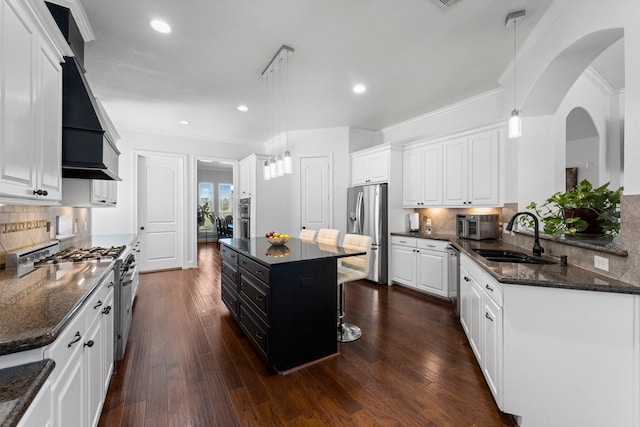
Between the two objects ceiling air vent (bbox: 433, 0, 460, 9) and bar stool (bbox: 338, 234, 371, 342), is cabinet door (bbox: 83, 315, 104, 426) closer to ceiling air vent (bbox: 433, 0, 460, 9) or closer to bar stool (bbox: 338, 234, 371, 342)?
bar stool (bbox: 338, 234, 371, 342)

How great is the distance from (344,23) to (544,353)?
2.79 metres

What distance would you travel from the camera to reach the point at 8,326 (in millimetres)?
934

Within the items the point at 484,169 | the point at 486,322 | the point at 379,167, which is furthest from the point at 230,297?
the point at 484,169

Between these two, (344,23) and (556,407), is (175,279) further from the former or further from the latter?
(556,407)

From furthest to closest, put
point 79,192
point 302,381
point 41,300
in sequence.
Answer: point 79,192 → point 302,381 → point 41,300

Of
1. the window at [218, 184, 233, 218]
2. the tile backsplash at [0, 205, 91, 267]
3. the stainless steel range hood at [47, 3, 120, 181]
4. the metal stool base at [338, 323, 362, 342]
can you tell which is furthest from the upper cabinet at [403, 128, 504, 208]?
the window at [218, 184, 233, 218]

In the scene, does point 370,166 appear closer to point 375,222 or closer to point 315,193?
point 375,222

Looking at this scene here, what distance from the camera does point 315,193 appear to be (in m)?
5.44

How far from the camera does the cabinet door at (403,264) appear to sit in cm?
416

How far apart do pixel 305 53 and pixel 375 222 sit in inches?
107

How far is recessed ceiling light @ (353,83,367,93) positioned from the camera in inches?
140

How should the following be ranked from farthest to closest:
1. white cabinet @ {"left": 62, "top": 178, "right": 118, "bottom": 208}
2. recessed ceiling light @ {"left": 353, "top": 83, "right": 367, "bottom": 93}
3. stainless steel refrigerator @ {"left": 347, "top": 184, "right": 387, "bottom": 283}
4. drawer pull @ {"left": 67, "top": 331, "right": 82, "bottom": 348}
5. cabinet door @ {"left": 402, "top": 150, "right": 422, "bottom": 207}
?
1. stainless steel refrigerator @ {"left": 347, "top": 184, "right": 387, "bottom": 283}
2. cabinet door @ {"left": 402, "top": 150, "right": 422, "bottom": 207}
3. recessed ceiling light @ {"left": 353, "top": 83, "right": 367, "bottom": 93}
4. white cabinet @ {"left": 62, "top": 178, "right": 118, "bottom": 208}
5. drawer pull @ {"left": 67, "top": 331, "right": 82, "bottom": 348}

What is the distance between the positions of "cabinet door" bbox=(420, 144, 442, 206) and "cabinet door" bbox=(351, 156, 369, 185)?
3.22ft

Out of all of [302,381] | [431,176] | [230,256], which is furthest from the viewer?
[431,176]
